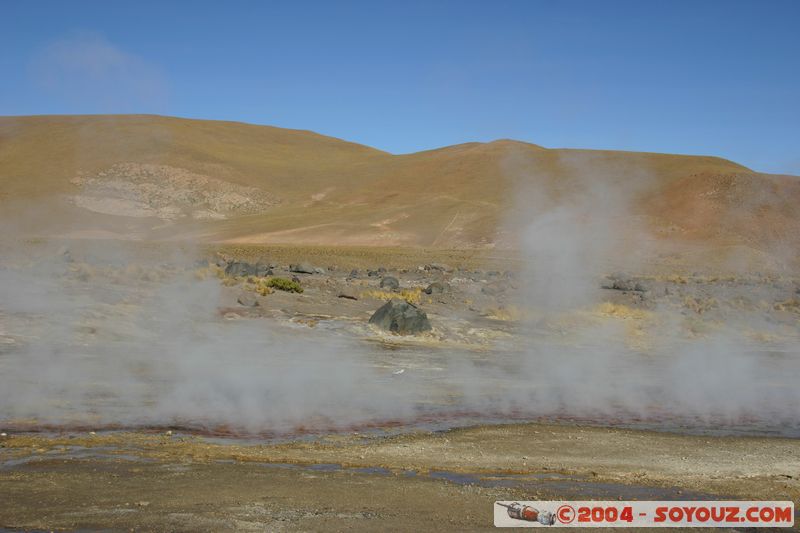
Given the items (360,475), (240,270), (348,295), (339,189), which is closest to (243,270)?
(240,270)

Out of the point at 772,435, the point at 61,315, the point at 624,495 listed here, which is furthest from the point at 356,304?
the point at 624,495

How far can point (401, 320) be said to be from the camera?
17.6m

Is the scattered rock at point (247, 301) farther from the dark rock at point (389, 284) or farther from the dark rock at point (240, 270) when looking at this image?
the dark rock at point (389, 284)

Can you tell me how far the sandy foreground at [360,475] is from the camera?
573 cm

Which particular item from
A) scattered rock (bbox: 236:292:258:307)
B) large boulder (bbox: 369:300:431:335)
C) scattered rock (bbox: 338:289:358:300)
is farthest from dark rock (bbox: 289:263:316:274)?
large boulder (bbox: 369:300:431:335)

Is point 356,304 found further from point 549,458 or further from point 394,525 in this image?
point 394,525

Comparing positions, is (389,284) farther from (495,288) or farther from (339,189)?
(339,189)

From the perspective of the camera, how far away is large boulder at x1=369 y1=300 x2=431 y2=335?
17594 mm

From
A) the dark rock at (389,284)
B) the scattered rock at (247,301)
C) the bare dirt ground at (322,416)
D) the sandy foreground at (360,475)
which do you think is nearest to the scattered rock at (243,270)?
the bare dirt ground at (322,416)

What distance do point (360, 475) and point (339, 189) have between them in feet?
264

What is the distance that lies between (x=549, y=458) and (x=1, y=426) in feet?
19.2

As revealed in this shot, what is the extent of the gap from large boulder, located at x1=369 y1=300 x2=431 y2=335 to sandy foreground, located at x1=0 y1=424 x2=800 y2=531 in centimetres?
807

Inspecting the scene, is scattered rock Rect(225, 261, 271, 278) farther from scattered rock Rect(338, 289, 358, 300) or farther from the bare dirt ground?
scattered rock Rect(338, 289, 358, 300)

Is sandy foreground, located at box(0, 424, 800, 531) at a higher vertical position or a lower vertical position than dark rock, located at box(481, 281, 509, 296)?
lower
